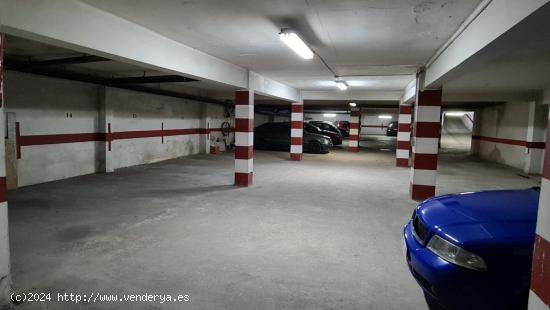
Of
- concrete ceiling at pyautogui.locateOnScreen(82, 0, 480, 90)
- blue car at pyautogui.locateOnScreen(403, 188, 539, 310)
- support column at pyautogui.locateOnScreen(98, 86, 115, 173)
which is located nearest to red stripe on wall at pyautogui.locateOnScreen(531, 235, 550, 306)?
blue car at pyautogui.locateOnScreen(403, 188, 539, 310)

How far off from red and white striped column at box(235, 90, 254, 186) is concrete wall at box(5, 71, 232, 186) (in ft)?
10.7

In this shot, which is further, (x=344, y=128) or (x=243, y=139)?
(x=344, y=128)

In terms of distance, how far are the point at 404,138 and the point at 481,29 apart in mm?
8501

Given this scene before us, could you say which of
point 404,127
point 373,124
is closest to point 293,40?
point 404,127

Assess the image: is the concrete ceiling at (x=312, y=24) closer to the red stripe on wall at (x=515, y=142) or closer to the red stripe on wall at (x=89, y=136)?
the red stripe on wall at (x=89, y=136)

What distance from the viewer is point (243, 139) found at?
678 centimetres

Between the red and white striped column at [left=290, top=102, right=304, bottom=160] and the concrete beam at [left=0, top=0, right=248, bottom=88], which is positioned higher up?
the concrete beam at [left=0, top=0, right=248, bottom=88]

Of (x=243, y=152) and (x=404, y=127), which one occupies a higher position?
(x=404, y=127)

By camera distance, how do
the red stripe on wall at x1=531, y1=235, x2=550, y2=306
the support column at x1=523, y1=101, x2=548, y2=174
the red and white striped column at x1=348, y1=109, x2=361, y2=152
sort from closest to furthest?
the red stripe on wall at x1=531, y1=235, x2=550, y2=306, the support column at x1=523, y1=101, x2=548, y2=174, the red and white striped column at x1=348, y1=109, x2=361, y2=152

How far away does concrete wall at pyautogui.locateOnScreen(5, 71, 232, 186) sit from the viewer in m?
6.04

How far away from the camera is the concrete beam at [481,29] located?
197 centimetres

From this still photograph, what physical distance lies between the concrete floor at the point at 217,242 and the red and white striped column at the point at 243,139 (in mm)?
275

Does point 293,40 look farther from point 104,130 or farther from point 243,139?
point 104,130

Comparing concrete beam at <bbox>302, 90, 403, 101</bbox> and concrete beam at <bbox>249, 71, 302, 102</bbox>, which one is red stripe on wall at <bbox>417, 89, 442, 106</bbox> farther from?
concrete beam at <bbox>302, 90, 403, 101</bbox>
